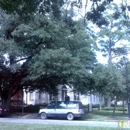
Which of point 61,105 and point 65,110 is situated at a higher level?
point 61,105

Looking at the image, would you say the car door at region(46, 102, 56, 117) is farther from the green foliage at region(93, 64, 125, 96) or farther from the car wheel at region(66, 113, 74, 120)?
the green foliage at region(93, 64, 125, 96)

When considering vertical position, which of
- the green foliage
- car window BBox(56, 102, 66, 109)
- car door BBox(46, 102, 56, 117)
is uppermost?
the green foliage

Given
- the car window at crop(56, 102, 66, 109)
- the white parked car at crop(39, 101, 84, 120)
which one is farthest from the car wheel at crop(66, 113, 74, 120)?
the car window at crop(56, 102, 66, 109)

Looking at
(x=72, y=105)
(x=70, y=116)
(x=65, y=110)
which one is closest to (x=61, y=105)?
(x=65, y=110)

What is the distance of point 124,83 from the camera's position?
3131 cm

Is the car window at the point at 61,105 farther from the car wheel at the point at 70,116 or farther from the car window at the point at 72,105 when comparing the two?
the car wheel at the point at 70,116

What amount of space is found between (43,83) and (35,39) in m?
6.35

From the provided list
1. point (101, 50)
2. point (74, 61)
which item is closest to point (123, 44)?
point (101, 50)

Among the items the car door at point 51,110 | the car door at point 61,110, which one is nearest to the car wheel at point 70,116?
the car door at point 61,110

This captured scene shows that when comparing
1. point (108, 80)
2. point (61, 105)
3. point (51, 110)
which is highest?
point (108, 80)

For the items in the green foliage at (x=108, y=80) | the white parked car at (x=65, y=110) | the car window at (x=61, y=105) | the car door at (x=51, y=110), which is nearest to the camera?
the white parked car at (x=65, y=110)

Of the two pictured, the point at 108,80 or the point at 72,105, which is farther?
the point at 108,80

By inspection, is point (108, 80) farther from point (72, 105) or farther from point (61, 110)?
point (61, 110)

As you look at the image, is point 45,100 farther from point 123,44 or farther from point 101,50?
point 123,44
